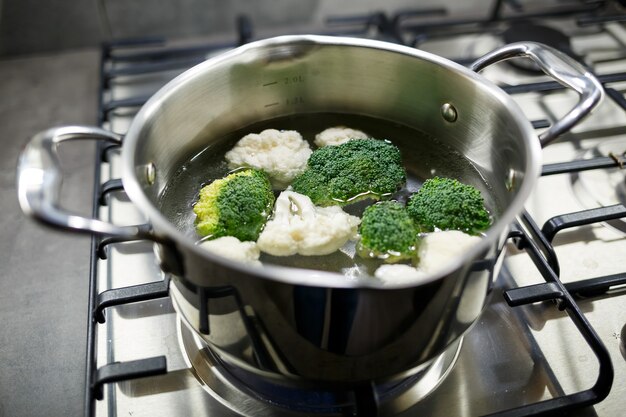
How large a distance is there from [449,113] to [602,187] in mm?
330

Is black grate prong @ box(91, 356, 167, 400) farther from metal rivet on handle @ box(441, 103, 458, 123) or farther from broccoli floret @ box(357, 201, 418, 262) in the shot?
metal rivet on handle @ box(441, 103, 458, 123)

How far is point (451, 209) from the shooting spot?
818 millimetres

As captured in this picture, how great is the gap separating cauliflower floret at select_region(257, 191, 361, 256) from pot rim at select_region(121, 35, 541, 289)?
11 centimetres

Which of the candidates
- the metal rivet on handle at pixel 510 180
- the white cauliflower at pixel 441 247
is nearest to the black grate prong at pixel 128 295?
the white cauliflower at pixel 441 247

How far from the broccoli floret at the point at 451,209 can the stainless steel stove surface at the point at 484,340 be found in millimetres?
93

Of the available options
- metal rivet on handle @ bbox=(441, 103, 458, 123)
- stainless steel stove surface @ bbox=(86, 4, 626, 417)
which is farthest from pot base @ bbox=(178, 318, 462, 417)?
metal rivet on handle @ bbox=(441, 103, 458, 123)

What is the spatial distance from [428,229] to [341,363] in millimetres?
290

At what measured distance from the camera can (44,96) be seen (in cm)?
124

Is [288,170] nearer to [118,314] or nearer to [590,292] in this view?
[118,314]

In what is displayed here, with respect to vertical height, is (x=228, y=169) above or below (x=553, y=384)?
above

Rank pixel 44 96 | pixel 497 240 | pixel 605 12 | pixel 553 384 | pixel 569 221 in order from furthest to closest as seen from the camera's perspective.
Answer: pixel 605 12 < pixel 44 96 < pixel 569 221 < pixel 553 384 < pixel 497 240

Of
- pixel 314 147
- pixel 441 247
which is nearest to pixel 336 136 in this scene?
pixel 314 147

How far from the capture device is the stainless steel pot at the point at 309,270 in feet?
1.80

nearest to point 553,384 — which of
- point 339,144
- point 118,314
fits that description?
point 339,144
